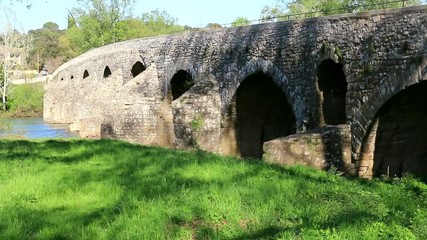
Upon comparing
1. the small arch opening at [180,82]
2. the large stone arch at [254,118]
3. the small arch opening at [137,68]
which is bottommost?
the large stone arch at [254,118]

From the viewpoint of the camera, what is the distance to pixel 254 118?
1783 centimetres

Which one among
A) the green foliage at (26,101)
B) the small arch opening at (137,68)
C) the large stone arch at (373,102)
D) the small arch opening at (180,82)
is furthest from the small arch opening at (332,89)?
the green foliage at (26,101)

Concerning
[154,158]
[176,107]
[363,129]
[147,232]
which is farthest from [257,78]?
[147,232]

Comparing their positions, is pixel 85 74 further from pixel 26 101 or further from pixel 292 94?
pixel 26 101

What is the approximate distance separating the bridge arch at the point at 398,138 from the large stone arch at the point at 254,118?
4849 mm

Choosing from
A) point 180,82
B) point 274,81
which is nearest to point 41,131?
point 180,82

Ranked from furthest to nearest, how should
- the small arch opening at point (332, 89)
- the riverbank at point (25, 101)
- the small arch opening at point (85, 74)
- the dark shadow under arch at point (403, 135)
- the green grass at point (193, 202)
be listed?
the riverbank at point (25, 101) → the small arch opening at point (85, 74) → the small arch opening at point (332, 89) → the dark shadow under arch at point (403, 135) → the green grass at point (193, 202)

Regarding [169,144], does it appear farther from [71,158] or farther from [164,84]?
[71,158]

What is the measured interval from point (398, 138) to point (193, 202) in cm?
811

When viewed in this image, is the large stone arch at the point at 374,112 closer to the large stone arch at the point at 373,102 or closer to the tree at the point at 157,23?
the large stone arch at the point at 373,102

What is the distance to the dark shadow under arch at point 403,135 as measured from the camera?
11.6 metres

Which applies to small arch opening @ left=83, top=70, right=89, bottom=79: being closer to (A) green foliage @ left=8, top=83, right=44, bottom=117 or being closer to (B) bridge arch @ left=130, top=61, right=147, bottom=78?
(B) bridge arch @ left=130, top=61, right=147, bottom=78

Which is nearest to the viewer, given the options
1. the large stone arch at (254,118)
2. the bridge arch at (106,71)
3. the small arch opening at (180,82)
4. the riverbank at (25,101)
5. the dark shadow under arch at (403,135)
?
the dark shadow under arch at (403,135)

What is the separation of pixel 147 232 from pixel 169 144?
14.8 meters
